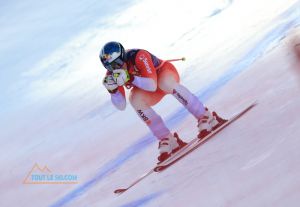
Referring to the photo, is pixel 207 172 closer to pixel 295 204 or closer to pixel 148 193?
pixel 148 193

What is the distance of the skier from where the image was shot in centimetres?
511

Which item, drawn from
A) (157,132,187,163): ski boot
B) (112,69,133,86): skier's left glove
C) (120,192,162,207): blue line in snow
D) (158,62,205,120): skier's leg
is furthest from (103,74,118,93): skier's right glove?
(120,192,162,207): blue line in snow

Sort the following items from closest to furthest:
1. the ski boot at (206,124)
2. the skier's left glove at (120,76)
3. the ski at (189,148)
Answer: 1. the skier's left glove at (120,76)
2. the ski at (189,148)
3. the ski boot at (206,124)

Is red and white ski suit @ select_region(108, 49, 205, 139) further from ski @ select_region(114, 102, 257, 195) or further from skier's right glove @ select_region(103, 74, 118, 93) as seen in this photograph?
ski @ select_region(114, 102, 257, 195)

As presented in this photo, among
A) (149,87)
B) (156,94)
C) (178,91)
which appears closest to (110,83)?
(149,87)

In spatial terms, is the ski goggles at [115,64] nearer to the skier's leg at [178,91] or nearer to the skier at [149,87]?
the skier at [149,87]

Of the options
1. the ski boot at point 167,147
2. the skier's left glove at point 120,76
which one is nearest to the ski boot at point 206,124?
the ski boot at point 167,147

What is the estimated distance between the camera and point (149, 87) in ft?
16.7

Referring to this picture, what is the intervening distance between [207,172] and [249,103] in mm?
1606

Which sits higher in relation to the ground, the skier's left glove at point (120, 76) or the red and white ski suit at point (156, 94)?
the skier's left glove at point (120, 76)

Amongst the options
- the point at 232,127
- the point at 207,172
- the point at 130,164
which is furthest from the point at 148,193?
the point at 130,164

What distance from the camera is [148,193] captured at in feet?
15.4

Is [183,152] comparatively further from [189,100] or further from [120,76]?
[120,76]

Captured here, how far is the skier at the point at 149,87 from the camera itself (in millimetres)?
5109
